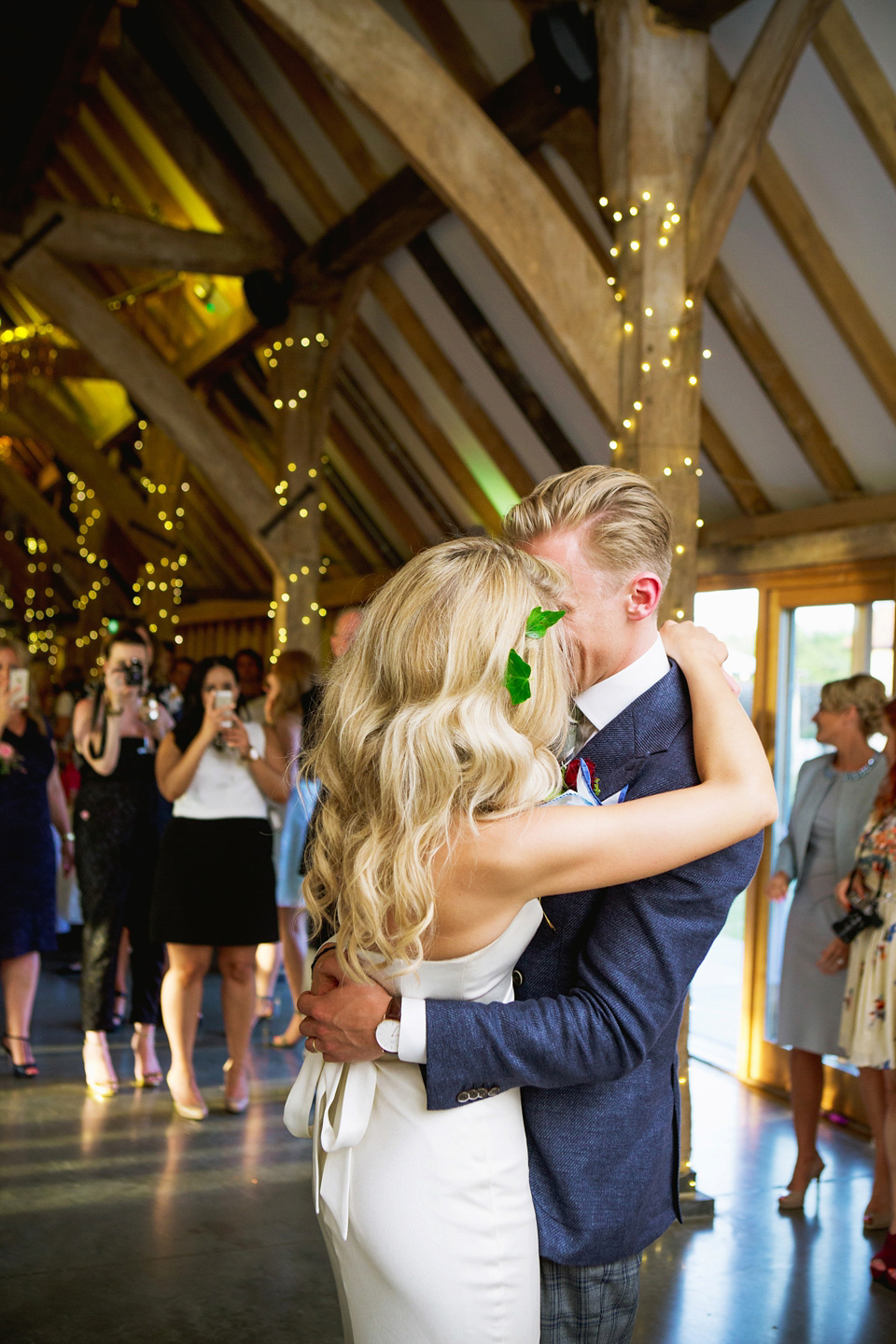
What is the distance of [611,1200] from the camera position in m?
1.40

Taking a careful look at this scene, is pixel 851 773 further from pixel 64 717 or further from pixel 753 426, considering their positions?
pixel 64 717

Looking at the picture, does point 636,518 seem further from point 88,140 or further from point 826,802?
point 88,140

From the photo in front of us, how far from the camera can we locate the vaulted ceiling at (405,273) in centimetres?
449

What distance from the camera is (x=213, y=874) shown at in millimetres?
4348

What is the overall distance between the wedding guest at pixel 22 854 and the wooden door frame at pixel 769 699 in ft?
9.05

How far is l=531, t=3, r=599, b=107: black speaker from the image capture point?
4.21m

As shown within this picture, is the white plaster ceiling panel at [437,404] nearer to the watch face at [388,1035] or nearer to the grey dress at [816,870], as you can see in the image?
the grey dress at [816,870]

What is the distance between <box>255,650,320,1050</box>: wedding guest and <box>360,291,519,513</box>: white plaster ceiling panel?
2.37 metres

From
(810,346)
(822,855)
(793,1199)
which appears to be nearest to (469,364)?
(810,346)

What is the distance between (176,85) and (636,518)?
299 inches

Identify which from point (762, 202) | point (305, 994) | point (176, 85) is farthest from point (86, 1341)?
point (176, 85)

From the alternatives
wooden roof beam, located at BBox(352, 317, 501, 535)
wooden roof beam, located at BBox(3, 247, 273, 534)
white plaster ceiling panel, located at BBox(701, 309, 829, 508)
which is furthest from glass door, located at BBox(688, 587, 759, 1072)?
wooden roof beam, located at BBox(3, 247, 273, 534)

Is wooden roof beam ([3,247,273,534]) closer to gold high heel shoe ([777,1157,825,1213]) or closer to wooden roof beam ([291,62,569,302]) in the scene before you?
wooden roof beam ([291,62,569,302])

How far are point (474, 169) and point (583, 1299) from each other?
2976 millimetres
